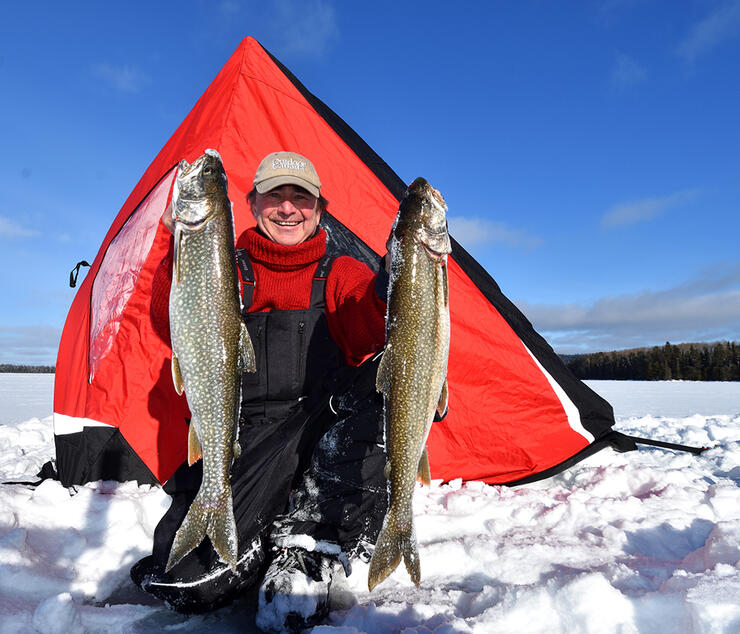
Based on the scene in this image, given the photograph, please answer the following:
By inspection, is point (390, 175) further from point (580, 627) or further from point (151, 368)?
point (580, 627)

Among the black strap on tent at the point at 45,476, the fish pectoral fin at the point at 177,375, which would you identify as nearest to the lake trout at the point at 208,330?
the fish pectoral fin at the point at 177,375

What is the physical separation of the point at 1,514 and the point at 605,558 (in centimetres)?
368

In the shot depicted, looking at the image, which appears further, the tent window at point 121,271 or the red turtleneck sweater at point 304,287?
the tent window at point 121,271

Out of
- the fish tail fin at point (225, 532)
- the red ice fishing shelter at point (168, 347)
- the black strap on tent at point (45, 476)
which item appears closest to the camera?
the fish tail fin at point (225, 532)

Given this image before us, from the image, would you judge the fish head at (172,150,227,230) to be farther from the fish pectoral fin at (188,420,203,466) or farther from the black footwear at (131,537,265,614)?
the black footwear at (131,537,265,614)

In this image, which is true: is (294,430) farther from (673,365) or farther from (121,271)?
(673,365)

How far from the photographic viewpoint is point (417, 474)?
2.47 m

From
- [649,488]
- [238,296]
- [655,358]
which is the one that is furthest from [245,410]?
[655,358]

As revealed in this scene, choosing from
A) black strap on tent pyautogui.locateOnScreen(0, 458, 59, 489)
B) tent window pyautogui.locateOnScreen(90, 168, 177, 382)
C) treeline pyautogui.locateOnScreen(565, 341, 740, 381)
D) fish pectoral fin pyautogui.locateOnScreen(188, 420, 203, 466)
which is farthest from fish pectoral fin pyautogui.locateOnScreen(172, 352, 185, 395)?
treeline pyautogui.locateOnScreen(565, 341, 740, 381)

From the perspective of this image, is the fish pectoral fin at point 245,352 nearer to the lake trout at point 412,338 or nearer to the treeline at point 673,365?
the lake trout at point 412,338

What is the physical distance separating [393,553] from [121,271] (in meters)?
3.33

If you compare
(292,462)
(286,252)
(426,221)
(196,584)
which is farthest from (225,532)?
(426,221)

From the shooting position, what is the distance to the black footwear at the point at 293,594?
7.25ft

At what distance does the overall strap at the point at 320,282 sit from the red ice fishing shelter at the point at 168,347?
1197 mm
